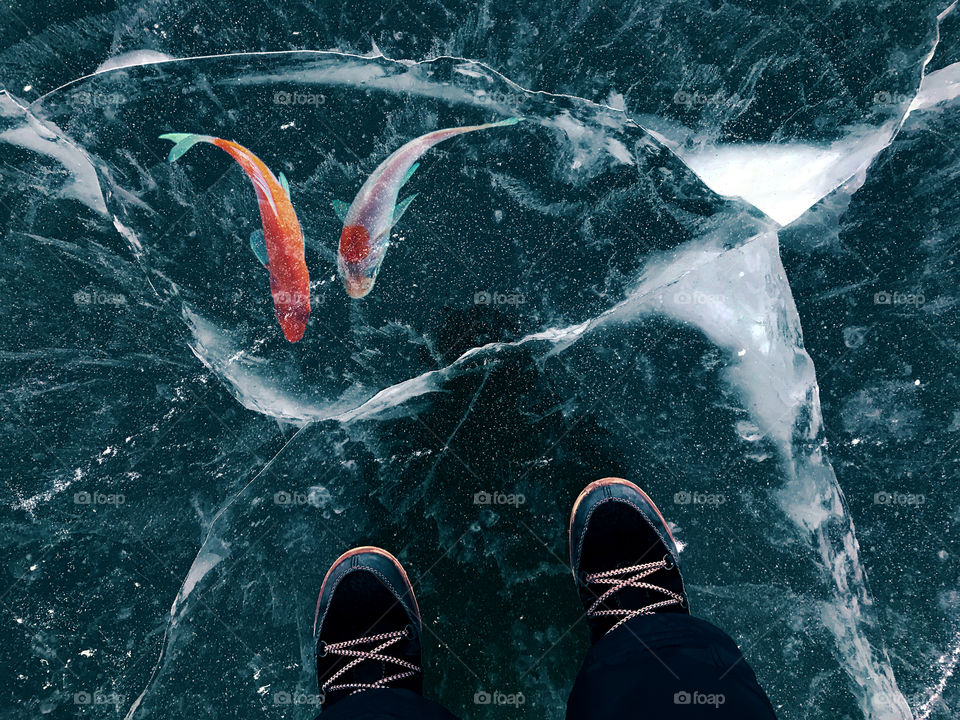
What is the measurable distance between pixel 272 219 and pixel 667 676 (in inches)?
82.8

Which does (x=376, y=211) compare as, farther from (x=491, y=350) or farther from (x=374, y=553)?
(x=374, y=553)

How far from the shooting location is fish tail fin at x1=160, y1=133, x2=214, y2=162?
213 centimetres

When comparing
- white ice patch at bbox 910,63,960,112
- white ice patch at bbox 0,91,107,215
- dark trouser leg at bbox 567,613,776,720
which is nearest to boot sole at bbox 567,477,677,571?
dark trouser leg at bbox 567,613,776,720

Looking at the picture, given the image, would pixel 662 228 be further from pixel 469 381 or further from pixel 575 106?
pixel 469 381

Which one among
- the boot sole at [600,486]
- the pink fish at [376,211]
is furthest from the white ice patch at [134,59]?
the boot sole at [600,486]

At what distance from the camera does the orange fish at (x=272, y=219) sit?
2129 millimetres

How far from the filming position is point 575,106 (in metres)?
2.17

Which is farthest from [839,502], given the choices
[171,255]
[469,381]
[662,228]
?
[171,255]

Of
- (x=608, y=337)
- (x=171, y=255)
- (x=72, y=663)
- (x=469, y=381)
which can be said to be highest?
(x=171, y=255)

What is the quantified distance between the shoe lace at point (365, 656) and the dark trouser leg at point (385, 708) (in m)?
0.08

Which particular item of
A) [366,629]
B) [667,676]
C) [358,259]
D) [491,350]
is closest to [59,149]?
[358,259]

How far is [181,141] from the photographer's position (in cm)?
213

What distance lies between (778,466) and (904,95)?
155 cm

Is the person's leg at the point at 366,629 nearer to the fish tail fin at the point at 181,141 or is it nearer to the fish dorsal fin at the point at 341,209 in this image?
the fish dorsal fin at the point at 341,209
